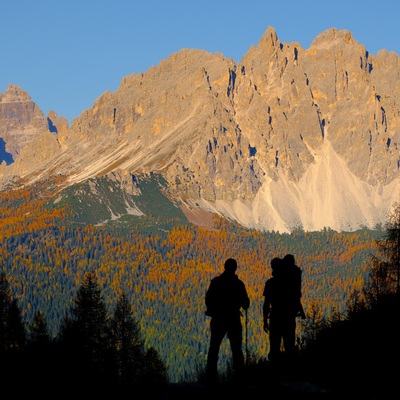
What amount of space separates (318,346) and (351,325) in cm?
178

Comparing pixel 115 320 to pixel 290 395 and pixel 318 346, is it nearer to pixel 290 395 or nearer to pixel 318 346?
pixel 318 346

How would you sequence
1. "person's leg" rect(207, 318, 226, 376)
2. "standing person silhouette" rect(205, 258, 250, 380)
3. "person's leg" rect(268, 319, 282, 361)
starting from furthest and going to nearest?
"person's leg" rect(268, 319, 282, 361), "standing person silhouette" rect(205, 258, 250, 380), "person's leg" rect(207, 318, 226, 376)

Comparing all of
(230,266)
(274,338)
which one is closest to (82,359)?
(274,338)

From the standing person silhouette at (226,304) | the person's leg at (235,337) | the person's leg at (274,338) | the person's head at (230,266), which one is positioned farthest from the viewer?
the person's leg at (274,338)

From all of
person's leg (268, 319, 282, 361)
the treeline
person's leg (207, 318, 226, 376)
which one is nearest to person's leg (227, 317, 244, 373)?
person's leg (207, 318, 226, 376)

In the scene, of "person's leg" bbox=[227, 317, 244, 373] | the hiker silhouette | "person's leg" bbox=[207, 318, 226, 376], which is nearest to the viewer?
"person's leg" bbox=[207, 318, 226, 376]

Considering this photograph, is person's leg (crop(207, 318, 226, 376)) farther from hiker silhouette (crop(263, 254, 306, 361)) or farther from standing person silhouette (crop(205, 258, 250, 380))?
hiker silhouette (crop(263, 254, 306, 361))

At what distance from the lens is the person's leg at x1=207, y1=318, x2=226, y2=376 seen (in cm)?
2947

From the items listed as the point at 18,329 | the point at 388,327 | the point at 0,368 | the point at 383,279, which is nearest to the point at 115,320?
the point at 18,329

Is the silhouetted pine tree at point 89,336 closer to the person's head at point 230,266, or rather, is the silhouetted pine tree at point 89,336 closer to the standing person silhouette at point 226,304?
the standing person silhouette at point 226,304

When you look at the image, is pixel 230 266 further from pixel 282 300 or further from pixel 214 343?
pixel 282 300

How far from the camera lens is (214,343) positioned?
3003 centimetres

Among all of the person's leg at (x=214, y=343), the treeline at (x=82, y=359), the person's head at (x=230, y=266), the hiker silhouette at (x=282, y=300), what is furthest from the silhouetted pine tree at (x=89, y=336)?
the person's head at (x=230, y=266)

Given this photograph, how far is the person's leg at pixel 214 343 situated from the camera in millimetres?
29469
